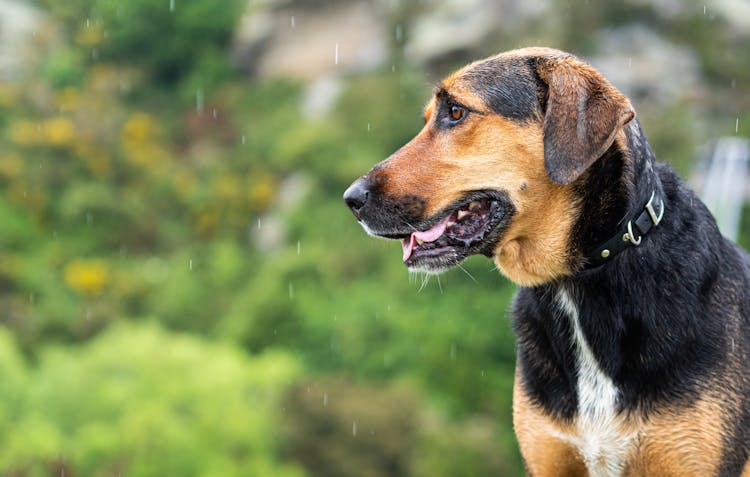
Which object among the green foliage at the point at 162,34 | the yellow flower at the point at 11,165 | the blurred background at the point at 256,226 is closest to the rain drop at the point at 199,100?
the blurred background at the point at 256,226

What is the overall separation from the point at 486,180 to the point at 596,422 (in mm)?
1002

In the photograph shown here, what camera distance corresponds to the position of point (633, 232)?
3.74 m

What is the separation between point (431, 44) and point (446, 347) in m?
13.7

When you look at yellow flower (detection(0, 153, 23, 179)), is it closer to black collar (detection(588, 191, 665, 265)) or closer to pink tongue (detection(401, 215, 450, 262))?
pink tongue (detection(401, 215, 450, 262))

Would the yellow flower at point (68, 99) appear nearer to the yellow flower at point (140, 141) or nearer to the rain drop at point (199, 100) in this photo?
the yellow flower at point (140, 141)

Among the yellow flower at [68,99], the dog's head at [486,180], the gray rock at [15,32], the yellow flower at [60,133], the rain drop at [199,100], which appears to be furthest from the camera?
the gray rock at [15,32]

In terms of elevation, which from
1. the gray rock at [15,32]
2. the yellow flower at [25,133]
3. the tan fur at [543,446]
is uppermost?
the tan fur at [543,446]

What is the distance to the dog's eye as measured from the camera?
3.88 metres

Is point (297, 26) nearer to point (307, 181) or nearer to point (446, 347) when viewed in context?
point (307, 181)

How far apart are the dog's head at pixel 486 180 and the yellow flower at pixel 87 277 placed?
111 ft

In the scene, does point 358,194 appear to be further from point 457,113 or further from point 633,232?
point 633,232

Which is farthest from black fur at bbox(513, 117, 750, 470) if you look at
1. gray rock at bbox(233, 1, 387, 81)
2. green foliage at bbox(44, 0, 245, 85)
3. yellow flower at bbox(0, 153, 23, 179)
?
green foliage at bbox(44, 0, 245, 85)

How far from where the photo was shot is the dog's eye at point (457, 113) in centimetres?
388

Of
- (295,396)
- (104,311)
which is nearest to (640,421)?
(295,396)
